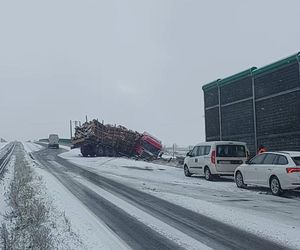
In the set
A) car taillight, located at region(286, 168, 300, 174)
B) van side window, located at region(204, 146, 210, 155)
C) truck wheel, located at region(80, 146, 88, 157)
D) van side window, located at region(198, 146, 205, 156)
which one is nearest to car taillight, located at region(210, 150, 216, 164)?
van side window, located at region(204, 146, 210, 155)

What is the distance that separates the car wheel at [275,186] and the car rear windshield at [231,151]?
5.37 meters

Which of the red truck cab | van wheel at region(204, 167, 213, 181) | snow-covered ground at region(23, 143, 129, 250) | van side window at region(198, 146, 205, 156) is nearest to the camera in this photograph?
snow-covered ground at region(23, 143, 129, 250)

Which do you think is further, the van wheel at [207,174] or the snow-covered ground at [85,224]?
the van wheel at [207,174]

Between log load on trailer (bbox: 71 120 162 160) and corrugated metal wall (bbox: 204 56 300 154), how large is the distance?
14195mm

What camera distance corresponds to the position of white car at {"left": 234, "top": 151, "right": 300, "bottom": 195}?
15281mm

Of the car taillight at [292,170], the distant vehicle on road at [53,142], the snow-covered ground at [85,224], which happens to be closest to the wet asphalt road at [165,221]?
the snow-covered ground at [85,224]

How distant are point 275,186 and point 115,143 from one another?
27747 millimetres

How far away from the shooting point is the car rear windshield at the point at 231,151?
21.4 m

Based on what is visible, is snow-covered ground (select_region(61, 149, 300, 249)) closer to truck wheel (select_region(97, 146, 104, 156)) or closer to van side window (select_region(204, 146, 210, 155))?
van side window (select_region(204, 146, 210, 155))

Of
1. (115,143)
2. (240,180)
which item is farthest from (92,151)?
(240,180)

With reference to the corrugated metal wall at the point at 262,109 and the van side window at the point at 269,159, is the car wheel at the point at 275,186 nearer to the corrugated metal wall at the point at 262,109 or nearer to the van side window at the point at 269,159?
the van side window at the point at 269,159

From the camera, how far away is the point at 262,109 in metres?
23.0

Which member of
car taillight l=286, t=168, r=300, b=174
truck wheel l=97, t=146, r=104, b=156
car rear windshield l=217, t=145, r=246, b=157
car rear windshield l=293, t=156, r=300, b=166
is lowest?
car taillight l=286, t=168, r=300, b=174

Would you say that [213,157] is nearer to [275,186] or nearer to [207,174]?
[207,174]
